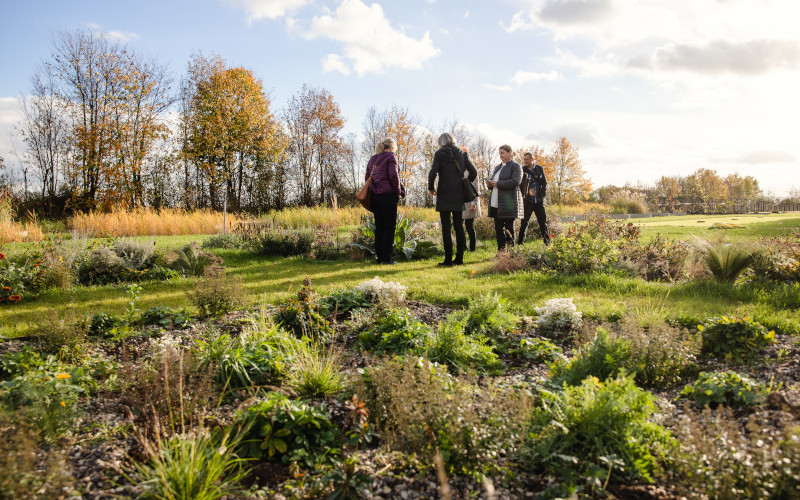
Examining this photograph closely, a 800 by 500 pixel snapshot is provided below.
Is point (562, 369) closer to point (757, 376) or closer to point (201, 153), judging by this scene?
point (757, 376)

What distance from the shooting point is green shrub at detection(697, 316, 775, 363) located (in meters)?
3.33

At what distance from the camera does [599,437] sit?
2104 mm

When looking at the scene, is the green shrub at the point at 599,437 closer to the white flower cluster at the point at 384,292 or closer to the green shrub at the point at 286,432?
the green shrub at the point at 286,432

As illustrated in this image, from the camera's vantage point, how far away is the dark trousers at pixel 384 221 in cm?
762

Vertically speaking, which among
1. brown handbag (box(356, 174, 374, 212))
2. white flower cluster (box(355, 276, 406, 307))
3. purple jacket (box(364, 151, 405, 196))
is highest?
purple jacket (box(364, 151, 405, 196))

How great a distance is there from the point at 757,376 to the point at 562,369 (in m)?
1.32

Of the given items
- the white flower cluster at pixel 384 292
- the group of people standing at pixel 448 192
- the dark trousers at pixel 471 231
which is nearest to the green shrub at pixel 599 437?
the white flower cluster at pixel 384 292

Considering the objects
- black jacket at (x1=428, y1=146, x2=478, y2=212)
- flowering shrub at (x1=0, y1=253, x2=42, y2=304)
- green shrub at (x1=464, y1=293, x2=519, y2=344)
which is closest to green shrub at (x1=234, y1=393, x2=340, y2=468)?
green shrub at (x1=464, y1=293, x2=519, y2=344)

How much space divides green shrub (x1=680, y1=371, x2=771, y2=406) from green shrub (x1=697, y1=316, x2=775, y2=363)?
78 cm

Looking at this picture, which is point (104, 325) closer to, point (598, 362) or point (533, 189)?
point (598, 362)

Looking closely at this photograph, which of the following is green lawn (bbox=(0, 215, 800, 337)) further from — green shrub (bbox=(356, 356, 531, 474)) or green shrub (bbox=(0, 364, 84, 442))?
green shrub (bbox=(356, 356, 531, 474))

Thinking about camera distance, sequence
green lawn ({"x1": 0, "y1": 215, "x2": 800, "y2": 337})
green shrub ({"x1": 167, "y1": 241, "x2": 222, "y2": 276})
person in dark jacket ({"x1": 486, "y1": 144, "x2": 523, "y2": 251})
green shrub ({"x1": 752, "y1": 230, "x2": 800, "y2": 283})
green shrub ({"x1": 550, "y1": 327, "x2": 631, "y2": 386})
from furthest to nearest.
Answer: person in dark jacket ({"x1": 486, "y1": 144, "x2": 523, "y2": 251})
green shrub ({"x1": 167, "y1": 241, "x2": 222, "y2": 276})
green shrub ({"x1": 752, "y1": 230, "x2": 800, "y2": 283})
green lawn ({"x1": 0, "y1": 215, "x2": 800, "y2": 337})
green shrub ({"x1": 550, "y1": 327, "x2": 631, "y2": 386})

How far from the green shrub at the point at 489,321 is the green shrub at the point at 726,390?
1.45 metres

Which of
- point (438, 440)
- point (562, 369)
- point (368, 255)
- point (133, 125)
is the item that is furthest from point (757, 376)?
point (133, 125)
